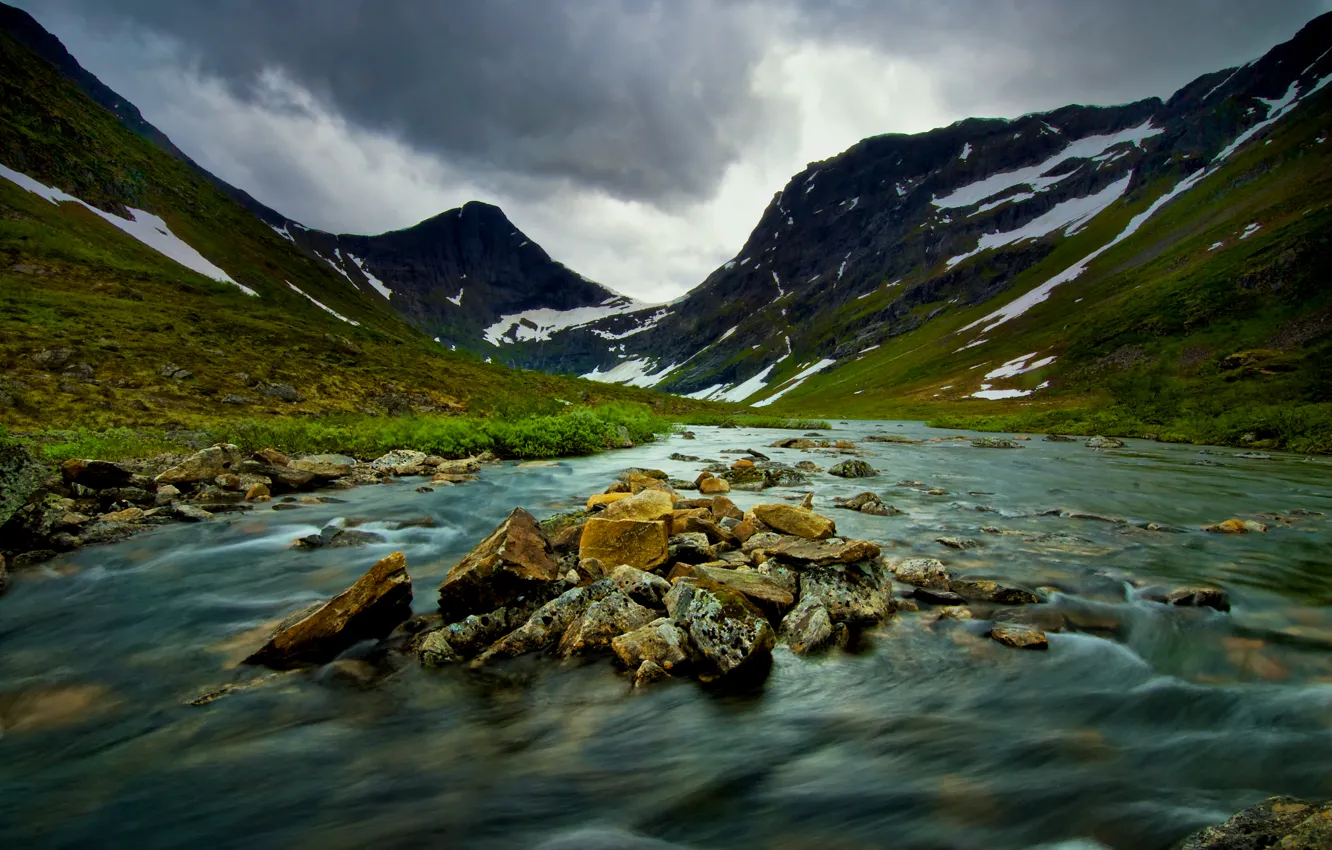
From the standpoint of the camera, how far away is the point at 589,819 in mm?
4637

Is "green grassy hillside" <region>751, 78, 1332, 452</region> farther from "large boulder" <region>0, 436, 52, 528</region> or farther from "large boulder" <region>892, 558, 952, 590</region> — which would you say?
"large boulder" <region>0, 436, 52, 528</region>

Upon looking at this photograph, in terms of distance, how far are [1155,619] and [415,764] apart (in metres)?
10.1

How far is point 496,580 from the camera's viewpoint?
7777 millimetres

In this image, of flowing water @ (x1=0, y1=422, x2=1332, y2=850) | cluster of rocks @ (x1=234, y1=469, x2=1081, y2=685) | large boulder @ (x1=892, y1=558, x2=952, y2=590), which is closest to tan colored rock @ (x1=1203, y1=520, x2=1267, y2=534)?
flowing water @ (x1=0, y1=422, x2=1332, y2=850)

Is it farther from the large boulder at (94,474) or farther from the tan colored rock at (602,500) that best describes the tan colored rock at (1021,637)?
the large boulder at (94,474)

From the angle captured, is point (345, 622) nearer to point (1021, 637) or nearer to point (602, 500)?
point (602, 500)

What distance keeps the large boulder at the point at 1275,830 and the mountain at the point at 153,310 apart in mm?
35788

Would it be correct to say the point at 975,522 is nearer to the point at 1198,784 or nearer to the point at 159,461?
the point at 1198,784

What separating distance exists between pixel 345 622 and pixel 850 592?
706 cm

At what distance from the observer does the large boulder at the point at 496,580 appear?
7758 millimetres

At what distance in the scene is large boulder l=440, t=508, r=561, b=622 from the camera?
25.5 feet

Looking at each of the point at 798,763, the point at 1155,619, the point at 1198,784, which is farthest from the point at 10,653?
the point at 1155,619

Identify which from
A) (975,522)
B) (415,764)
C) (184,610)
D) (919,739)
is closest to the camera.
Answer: (415,764)

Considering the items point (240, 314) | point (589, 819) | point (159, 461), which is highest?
point (240, 314)
